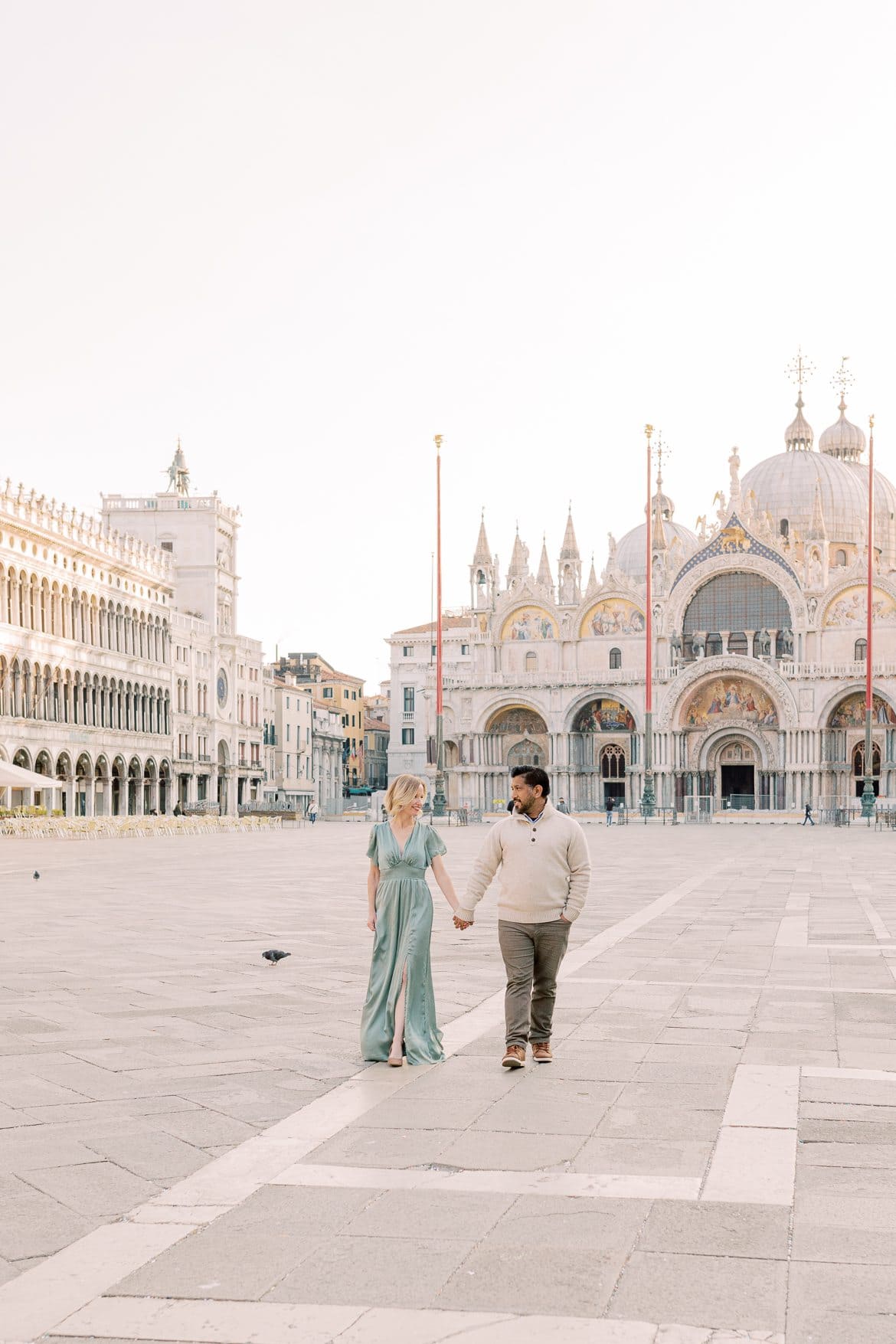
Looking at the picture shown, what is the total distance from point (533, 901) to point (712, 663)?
237ft

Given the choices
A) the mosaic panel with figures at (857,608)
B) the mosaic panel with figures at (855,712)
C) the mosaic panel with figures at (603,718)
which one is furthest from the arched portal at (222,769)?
the mosaic panel with figures at (857,608)

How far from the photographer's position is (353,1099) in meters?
7.63

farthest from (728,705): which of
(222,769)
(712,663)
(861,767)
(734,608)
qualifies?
(222,769)

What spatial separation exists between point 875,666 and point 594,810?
17.0 meters

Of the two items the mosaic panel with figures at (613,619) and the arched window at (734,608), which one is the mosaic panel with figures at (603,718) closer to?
the mosaic panel with figures at (613,619)

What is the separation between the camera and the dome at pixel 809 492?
88625 millimetres

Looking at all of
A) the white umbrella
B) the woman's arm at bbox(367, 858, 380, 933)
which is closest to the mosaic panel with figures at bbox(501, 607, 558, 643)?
the white umbrella

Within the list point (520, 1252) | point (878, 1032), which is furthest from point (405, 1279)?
point (878, 1032)

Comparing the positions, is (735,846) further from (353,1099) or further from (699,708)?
(699,708)

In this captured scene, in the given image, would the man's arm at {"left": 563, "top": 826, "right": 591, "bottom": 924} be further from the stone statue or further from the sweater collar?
the stone statue

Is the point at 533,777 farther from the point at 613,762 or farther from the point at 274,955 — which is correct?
the point at 613,762

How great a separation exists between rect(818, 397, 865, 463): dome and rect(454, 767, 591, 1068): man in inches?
3648

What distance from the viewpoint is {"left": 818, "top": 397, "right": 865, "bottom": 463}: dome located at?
319 feet

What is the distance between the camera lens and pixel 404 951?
8.45 metres
